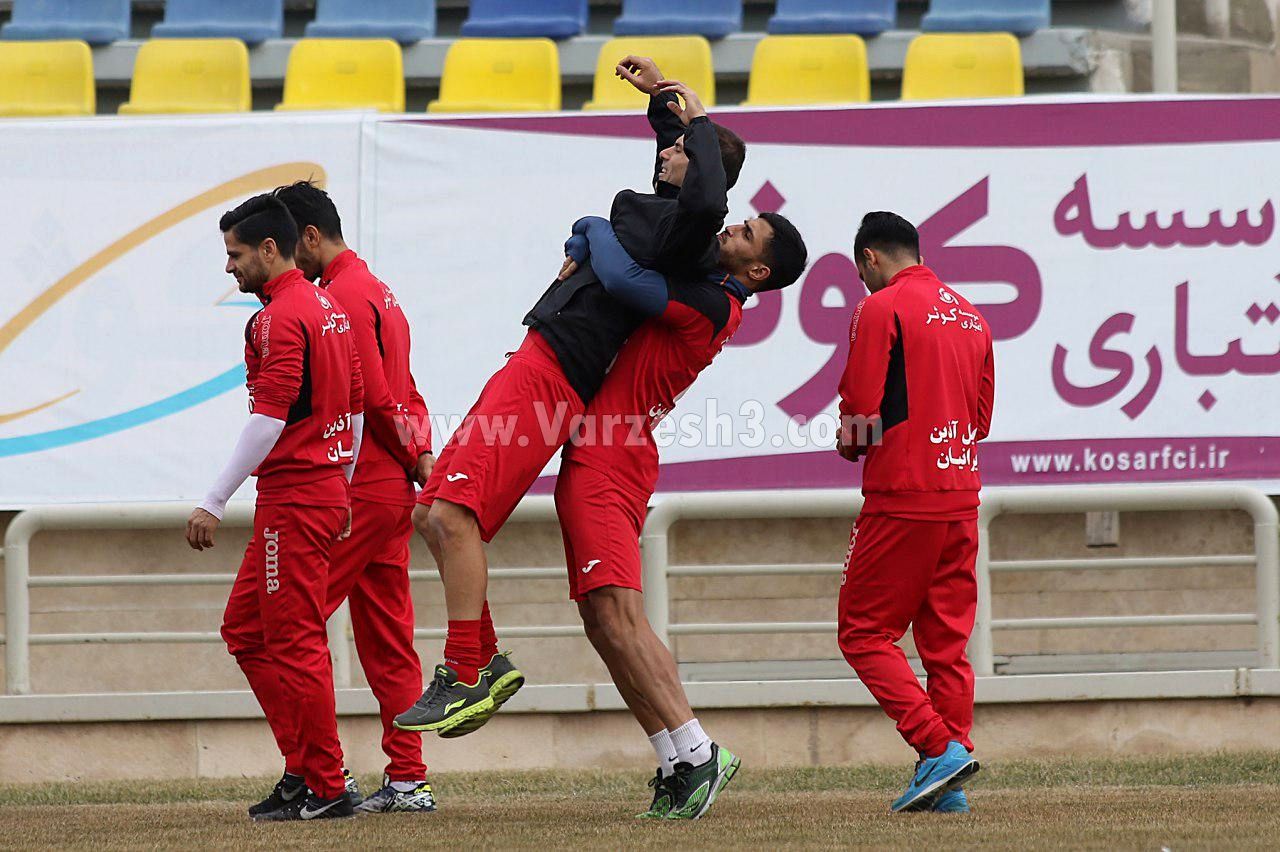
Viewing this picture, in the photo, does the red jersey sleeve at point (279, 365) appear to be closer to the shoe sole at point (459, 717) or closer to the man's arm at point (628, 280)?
the man's arm at point (628, 280)

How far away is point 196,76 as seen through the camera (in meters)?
12.6

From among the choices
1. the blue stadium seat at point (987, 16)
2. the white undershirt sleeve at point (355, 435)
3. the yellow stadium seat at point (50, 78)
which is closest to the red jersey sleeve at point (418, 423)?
the white undershirt sleeve at point (355, 435)

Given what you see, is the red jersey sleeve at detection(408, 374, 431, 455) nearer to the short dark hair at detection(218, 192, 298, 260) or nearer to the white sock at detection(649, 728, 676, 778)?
the short dark hair at detection(218, 192, 298, 260)

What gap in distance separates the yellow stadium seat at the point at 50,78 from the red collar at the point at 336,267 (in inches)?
254

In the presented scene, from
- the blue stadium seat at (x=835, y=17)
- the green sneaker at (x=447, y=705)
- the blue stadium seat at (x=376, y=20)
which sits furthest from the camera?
the blue stadium seat at (x=376, y=20)

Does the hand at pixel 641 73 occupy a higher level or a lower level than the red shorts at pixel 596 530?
higher

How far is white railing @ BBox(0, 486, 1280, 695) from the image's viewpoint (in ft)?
26.9

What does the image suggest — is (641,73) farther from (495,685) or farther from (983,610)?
(983,610)

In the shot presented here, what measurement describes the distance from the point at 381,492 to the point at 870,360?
1.70m

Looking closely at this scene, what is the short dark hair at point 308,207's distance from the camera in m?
6.54

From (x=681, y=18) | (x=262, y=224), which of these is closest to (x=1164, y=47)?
(x=681, y=18)

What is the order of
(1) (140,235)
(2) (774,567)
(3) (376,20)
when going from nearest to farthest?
1. (2) (774,567)
2. (1) (140,235)
3. (3) (376,20)

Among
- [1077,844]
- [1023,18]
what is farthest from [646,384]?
[1023,18]

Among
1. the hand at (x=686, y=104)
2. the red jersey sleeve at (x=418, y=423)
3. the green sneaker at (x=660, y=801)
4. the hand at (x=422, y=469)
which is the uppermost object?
the hand at (x=686, y=104)
